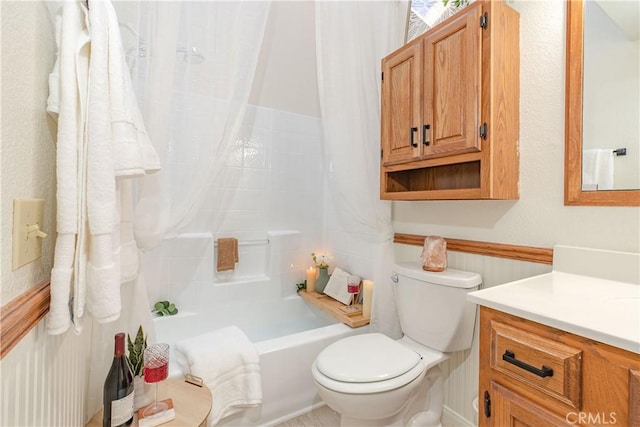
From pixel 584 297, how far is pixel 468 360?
0.79 m

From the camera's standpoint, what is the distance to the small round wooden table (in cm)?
101

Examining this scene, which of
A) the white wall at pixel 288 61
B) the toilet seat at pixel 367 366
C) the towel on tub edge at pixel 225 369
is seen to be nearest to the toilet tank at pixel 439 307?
the toilet seat at pixel 367 366

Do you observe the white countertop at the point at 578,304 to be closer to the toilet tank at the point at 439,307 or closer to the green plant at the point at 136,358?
the toilet tank at the point at 439,307

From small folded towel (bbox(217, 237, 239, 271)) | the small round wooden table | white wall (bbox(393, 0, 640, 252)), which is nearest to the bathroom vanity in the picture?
white wall (bbox(393, 0, 640, 252))

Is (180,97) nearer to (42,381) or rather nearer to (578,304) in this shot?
(42,381)

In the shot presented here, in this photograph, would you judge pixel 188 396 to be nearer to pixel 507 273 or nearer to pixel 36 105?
pixel 36 105

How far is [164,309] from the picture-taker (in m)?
2.09

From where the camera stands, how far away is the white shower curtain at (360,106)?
1.64 metres

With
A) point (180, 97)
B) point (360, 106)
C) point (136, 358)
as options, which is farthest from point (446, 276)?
point (180, 97)

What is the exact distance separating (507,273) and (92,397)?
69.1 inches

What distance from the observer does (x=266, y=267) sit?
8.52 ft

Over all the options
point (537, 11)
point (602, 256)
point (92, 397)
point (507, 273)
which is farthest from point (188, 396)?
point (537, 11)

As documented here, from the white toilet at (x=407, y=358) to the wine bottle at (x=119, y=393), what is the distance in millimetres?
690

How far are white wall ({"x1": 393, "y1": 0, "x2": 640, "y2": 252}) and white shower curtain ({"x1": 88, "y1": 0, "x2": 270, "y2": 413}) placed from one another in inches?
46.2
